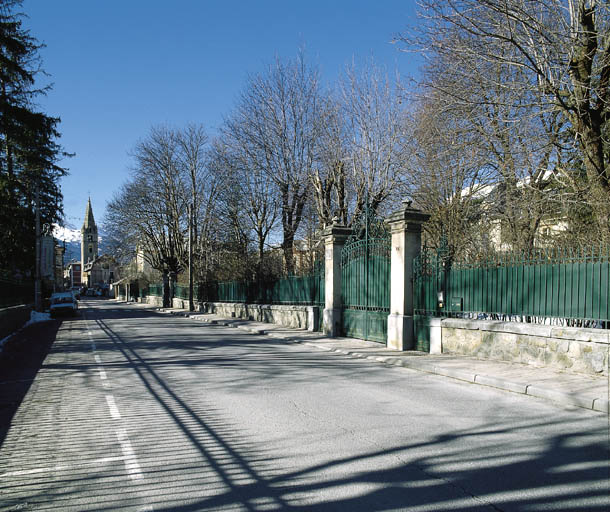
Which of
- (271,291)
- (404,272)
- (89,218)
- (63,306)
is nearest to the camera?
(404,272)

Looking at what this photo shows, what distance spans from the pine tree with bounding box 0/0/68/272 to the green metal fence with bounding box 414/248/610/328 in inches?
841

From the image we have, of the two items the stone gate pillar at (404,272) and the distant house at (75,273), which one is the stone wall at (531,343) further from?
the distant house at (75,273)

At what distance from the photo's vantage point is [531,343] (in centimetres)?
985

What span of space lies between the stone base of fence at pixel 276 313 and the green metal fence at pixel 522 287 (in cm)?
661

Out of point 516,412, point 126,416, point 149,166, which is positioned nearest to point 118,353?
point 126,416

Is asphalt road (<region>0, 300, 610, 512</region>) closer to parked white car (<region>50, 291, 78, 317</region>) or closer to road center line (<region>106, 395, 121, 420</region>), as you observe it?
road center line (<region>106, 395, 121, 420</region>)

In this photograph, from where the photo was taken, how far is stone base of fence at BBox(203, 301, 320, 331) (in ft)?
62.8

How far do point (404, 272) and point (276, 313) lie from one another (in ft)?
36.1

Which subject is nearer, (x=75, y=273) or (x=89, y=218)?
(x=89, y=218)

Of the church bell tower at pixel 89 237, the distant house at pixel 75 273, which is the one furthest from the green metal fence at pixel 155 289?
the distant house at pixel 75 273

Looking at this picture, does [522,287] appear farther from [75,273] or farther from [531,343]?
[75,273]

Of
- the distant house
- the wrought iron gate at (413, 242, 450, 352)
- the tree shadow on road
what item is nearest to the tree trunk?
the tree shadow on road

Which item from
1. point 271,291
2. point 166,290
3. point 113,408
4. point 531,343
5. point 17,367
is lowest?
point 17,367

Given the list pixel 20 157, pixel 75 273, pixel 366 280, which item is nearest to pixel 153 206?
pixel 20 157
